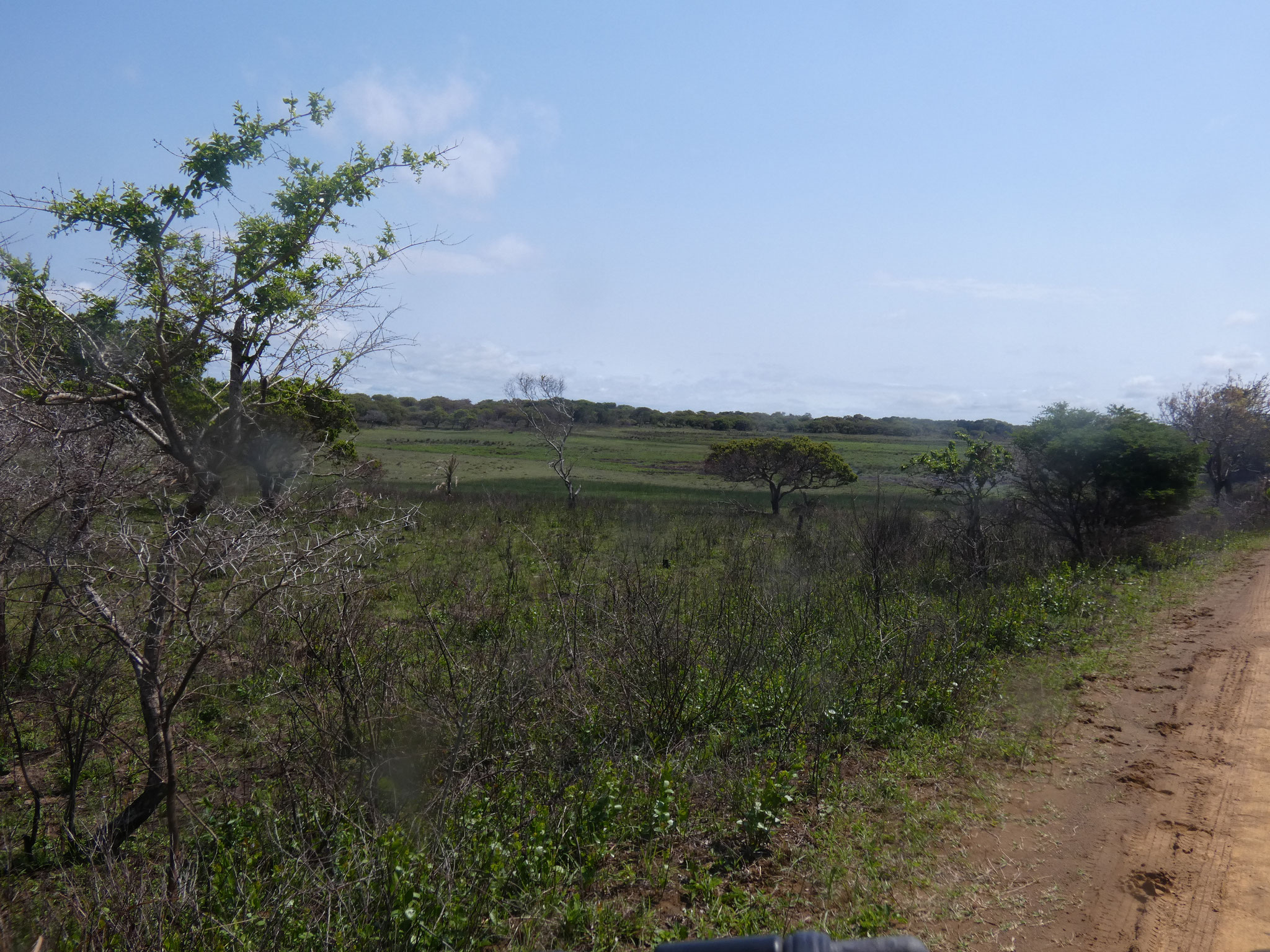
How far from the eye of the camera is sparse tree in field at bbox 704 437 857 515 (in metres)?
29.8

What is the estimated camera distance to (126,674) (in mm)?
6883

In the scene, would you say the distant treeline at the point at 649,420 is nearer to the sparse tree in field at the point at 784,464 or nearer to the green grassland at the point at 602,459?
the green grassland at the point at 602,459

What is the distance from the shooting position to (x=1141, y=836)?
4.54 metres

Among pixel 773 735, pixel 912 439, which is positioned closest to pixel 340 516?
pixel 773 735

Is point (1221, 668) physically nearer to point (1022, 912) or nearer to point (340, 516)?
point (1022, 912)

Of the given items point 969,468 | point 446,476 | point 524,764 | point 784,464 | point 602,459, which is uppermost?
point 969,468

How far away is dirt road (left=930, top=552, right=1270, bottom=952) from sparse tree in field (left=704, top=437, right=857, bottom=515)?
74.1 feet

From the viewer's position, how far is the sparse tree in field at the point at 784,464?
29844 mm

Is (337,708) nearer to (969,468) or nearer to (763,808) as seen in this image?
(763,808)

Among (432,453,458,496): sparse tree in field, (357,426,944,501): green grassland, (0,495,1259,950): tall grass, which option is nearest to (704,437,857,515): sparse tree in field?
(357,426,944,501): green grassland

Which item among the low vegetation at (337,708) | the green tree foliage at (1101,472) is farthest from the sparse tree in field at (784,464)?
the low vegetation at (337,708)

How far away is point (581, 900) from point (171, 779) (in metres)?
2.24

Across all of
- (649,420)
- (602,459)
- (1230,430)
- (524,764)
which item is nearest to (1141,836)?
(524,764)

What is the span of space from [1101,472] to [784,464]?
16.5 meters
